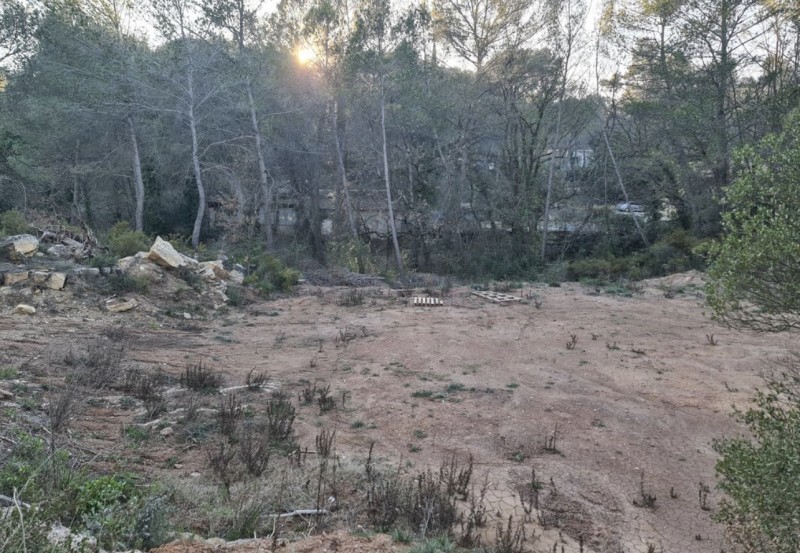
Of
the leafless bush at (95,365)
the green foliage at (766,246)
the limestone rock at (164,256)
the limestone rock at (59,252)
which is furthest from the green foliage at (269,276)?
the green foliage at (766,246)

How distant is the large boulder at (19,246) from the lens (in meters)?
11.1

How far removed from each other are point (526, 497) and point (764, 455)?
1857mm

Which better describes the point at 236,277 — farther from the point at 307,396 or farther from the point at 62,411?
the point at 62,411

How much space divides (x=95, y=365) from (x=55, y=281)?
4.44m

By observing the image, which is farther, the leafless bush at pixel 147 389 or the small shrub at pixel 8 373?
the small shrub at pixel 8 373

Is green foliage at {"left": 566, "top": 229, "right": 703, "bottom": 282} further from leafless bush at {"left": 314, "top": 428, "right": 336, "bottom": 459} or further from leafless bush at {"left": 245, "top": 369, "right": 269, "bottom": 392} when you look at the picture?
leafless bush at {"left": 314, "top": 428, "right": 336, "bottom": 459}

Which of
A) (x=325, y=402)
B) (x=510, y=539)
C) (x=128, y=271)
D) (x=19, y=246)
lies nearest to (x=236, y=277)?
(x=128, y=271)

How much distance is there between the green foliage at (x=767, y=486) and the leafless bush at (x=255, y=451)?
3570mm

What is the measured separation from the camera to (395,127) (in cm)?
2055

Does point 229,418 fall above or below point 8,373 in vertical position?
below

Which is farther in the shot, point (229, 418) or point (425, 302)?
point (425, 302)

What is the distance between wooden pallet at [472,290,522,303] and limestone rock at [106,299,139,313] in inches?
337

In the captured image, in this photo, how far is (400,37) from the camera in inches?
714

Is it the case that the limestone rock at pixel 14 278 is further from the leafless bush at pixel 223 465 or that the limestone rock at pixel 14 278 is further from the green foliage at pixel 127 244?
the leafless bush at pixel 223 465
